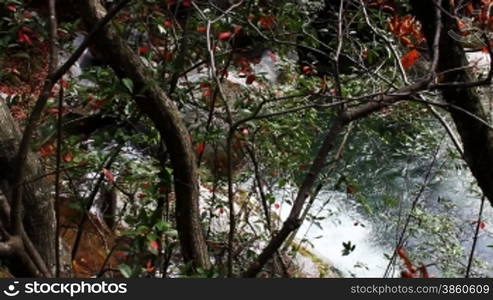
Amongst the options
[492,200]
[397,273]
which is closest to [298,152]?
[492,200]

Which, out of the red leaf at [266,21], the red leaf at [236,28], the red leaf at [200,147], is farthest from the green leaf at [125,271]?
the red leaf at [266,21]

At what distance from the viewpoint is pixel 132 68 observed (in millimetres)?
1833

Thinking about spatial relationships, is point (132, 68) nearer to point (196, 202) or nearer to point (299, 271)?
point (196, 202)

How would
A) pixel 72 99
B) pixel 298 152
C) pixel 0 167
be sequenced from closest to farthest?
pixel 0 167 → pixel 72 99 → pixel 298 152

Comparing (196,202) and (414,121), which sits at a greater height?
(414,121)

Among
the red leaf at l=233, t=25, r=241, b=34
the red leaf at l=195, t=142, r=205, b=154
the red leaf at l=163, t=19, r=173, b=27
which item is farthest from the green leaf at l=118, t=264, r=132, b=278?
the red leaf at l=163, t=19, r=173, b=27

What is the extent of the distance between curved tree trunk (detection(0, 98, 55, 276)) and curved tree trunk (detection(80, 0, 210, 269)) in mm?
397

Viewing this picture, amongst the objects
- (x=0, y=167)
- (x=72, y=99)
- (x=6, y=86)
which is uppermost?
(x=6, y=86)

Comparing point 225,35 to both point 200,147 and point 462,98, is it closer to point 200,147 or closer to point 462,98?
point 200,147

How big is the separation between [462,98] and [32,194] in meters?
1.84

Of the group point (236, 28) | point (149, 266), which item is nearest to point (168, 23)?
point (236, 28)

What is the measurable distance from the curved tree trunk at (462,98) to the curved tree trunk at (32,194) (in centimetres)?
171

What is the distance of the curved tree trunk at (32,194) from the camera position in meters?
1.82

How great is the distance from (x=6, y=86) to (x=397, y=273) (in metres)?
3.94
